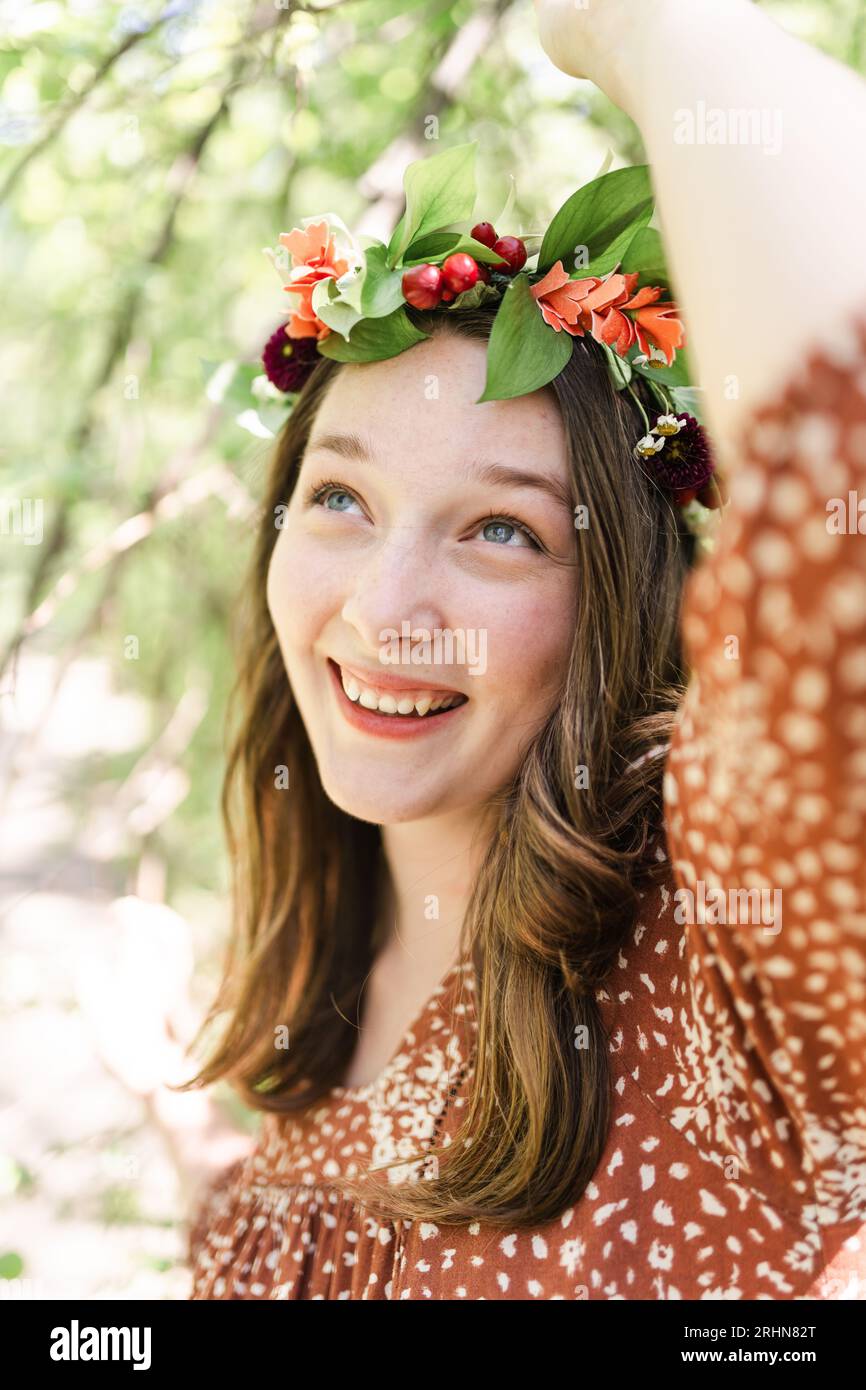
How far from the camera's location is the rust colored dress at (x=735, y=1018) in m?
0.82

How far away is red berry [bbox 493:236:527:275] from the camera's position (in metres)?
1.49

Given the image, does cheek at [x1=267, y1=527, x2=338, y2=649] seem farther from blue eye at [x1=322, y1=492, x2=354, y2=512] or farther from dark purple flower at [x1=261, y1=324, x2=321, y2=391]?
dark purple flower at [x1=261, y1=324, x2=321, y2=391]

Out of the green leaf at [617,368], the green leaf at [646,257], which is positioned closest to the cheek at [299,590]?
the green leaf at [617,368]

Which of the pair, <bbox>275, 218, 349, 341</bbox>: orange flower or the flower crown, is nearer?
the flower crown

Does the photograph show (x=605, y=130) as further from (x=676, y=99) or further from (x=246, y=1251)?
(x=246, y=1251)

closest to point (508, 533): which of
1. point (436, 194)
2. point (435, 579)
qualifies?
point (435, 579)

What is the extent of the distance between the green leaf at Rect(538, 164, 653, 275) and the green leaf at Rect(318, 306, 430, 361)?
19 centimetres

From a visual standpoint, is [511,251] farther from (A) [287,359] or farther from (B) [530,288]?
(A) [287,359]

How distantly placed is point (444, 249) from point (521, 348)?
212mm

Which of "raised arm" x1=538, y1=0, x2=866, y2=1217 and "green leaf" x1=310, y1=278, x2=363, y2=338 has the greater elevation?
"green leaf" x1=310, y1=278, x2=363, y2=338

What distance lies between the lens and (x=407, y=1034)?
5.32 feet

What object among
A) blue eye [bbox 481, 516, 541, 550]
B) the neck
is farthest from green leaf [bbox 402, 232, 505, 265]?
the neck

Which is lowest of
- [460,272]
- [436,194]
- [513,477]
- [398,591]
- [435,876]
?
[435,876]

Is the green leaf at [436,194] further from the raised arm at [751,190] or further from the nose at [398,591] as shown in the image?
the raised arm at [751,190]
